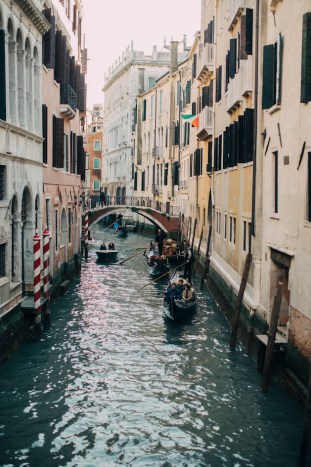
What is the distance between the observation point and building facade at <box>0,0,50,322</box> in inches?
507

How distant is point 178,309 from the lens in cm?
1817

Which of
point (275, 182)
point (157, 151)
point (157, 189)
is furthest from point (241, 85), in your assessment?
point (157, 189)

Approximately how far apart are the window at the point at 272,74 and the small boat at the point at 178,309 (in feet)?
23.1

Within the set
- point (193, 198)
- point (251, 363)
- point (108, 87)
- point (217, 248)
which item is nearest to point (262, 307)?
point (251, 363)

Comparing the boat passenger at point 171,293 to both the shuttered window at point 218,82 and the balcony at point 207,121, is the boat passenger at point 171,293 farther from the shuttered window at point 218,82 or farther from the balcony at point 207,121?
the balcony at point 207,121

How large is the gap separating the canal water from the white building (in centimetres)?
4170

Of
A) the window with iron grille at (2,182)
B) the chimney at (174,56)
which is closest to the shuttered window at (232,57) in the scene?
the window with iron grille at (2,182)

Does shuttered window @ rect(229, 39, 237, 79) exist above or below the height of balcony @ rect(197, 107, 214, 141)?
above

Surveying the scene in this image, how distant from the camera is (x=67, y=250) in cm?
2472

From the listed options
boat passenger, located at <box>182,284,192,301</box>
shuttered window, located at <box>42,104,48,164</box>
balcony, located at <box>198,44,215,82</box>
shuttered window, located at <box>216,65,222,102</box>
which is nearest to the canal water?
boat passenger, located at <box>182,284,192,301</box>

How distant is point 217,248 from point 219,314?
4444 mm

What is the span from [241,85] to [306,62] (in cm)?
704

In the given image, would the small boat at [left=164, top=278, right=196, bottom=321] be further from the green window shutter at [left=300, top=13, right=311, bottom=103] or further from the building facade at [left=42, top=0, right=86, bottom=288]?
the green window shutter at [left=300, top=13, right=311, bottom=103]

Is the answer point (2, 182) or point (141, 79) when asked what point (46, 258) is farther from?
point (141, 79)
